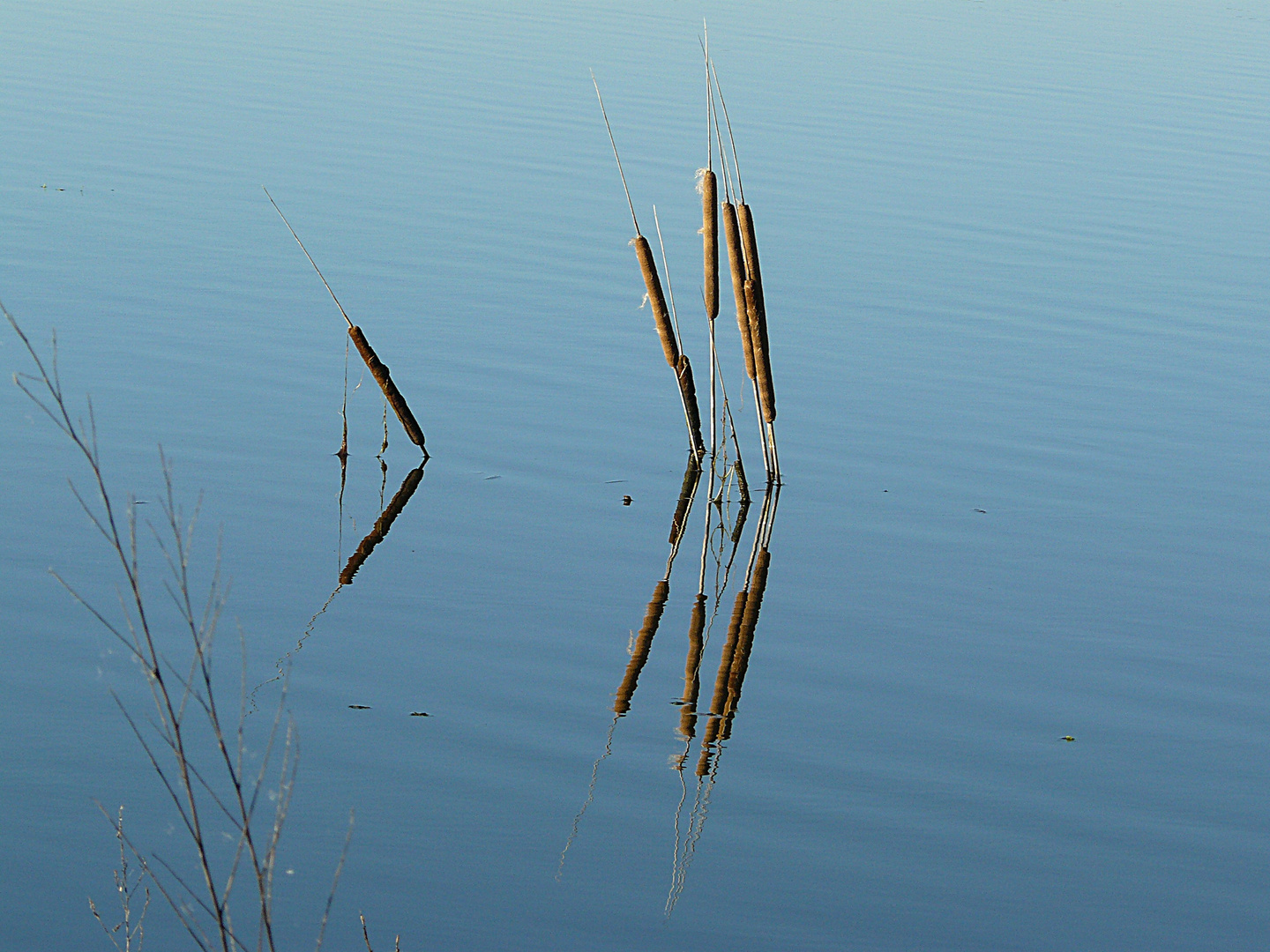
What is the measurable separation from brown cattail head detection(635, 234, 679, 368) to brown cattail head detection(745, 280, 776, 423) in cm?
47

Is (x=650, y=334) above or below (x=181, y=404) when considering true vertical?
above

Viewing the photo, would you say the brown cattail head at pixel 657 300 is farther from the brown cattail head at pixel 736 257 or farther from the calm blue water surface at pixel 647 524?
the calm blue water surface at pixel 647 524

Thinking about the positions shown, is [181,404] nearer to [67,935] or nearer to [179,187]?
[67,935]

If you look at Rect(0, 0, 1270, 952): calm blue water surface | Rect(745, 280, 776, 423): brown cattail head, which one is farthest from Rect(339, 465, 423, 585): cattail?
Rect(745, 280, 776, 423): brown cattail head

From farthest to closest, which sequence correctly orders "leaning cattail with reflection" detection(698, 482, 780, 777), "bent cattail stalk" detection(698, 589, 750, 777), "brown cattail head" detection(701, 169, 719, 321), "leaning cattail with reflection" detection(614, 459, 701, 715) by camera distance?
1. "brown cattail head" detection(701, 169, 719, 321)
2. "leaning cattail with reflection" detection(614, 459, 701, 715)
3. "leaning cattail with reflection" detection(698, 482, 780, 777)
4. "bent cattail stalk" detection(698, 589, 750, 777)

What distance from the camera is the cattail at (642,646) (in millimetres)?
7171

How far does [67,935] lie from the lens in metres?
5.21

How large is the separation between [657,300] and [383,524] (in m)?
2.02

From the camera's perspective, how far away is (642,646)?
7762mm

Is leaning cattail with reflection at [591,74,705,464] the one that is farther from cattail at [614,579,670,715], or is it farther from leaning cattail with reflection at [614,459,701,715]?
cattail at [614,579,670,715]

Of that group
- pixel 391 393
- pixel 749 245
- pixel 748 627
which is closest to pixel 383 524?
pixel 391 393

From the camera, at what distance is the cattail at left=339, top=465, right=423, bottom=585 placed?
843 centimetres

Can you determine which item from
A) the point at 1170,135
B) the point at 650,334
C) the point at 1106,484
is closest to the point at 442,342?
the point at 650,334

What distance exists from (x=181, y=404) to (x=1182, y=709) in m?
6.32
